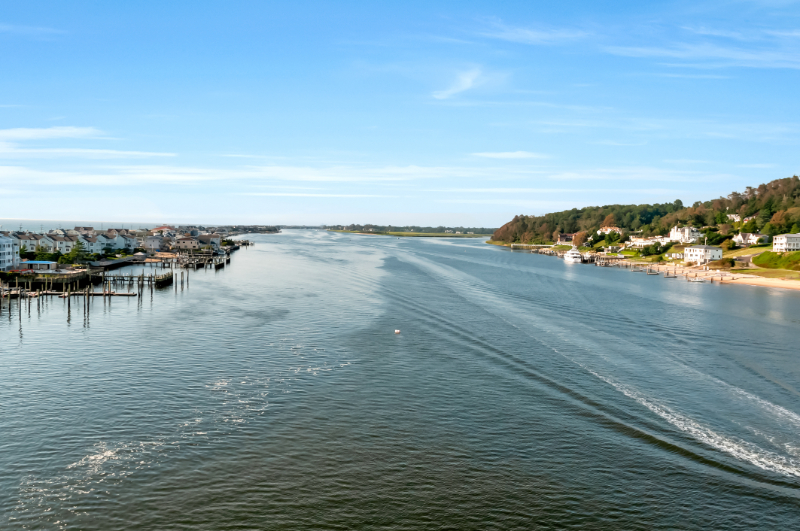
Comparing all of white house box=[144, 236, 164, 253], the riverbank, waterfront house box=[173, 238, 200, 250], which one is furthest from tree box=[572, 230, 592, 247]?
white house box=[144, 236, 164, 253]

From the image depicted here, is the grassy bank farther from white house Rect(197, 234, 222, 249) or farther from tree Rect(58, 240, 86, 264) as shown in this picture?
white house Rect(197, 234, 222, 249)

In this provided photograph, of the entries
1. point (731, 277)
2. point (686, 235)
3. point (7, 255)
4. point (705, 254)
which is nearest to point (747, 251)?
point (705, 254)

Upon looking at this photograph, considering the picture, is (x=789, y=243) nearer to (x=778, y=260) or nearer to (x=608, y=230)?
(x=778, y=260)

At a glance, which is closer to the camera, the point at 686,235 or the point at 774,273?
the point at 774,273

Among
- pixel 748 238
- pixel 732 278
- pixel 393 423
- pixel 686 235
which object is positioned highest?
pixel 686 235

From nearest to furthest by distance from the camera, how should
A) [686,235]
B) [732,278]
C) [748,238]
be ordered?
[732,278] < [748,238] < [686,235]
